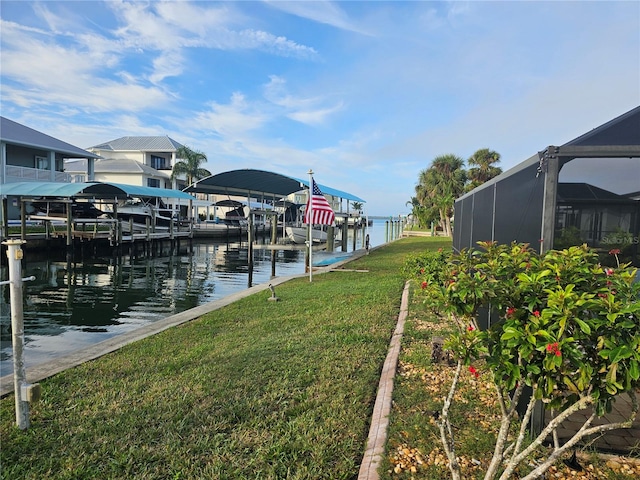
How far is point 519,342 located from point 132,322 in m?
9.35

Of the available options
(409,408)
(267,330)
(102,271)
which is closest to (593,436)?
(409,408)

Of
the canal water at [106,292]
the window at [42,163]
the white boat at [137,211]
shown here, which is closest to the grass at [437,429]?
the canal water at [106,292]

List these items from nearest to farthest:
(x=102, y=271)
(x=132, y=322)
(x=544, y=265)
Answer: (x=544, y=265), (x=132, y=322), (x=102, y=271)

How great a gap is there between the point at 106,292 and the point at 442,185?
42.7 metres

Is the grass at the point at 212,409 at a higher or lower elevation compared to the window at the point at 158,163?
lower

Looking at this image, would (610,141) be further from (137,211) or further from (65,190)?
(137,211)

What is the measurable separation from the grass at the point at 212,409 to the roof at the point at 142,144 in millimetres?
51511

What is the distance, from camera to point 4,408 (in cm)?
392

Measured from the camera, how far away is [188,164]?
1971 inches

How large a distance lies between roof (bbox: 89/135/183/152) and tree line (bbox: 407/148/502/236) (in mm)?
31685

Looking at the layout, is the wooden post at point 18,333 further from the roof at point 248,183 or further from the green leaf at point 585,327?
the roof at point 248,183

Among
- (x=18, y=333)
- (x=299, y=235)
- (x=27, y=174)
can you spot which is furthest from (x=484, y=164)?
(x=18, y=333)

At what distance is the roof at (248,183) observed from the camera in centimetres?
2178

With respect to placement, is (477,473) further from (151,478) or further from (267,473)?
(151,478)
